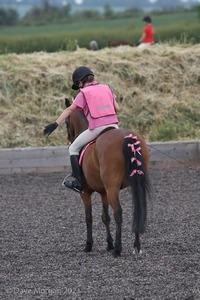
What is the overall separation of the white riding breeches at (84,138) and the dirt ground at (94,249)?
87 centimetres

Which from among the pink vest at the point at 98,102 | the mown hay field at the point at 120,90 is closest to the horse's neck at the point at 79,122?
the pink vest at the point at 98,102

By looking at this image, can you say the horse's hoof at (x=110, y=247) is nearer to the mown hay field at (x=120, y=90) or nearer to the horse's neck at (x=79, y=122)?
the horse's neck at (x=79, y=122)

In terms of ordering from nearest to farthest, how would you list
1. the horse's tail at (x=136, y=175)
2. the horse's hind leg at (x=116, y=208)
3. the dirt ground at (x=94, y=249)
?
the dirt ground at (x=94, y=249) → the horse's tail at (x=136, y=175) → the horse's hind leg at (x=116, y=208)

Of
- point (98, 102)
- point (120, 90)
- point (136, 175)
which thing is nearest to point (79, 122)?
point (98, 102)

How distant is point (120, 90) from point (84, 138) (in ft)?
30.2

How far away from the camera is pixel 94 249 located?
9.51 m

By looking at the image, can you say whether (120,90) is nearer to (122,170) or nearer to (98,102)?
(98,102)

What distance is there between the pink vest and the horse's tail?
0.72 metres

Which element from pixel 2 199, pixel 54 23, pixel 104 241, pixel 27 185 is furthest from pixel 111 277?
pixel 54 23

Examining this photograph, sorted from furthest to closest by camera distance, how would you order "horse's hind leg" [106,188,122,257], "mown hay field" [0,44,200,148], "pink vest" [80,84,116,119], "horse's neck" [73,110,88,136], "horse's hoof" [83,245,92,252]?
"mown hay field" [0,44,200,148] < "horse's neck" [73,110,88,136] < "pink vest" [80,84,116,119] < "horse's hoof" [83,245,92,252] < "horse's hind leg" [106,188,122,257]

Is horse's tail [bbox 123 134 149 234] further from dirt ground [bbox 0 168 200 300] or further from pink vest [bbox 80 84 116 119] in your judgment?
pink vest [bbox 80 84 116 119]

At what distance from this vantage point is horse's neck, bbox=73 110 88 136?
32.2 feet

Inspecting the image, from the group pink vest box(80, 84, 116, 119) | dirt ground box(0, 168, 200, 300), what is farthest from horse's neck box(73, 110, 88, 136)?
dirt ground box(0, 168, 200, 300)

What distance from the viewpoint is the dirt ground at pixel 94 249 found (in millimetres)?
7160
